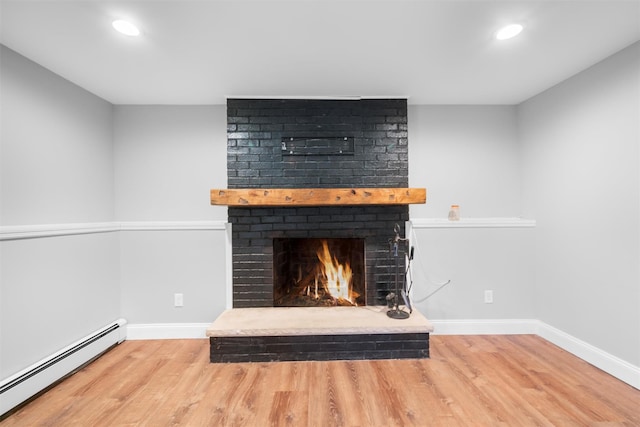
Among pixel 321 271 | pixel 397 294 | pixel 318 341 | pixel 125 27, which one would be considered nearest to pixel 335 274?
pixel 321 271

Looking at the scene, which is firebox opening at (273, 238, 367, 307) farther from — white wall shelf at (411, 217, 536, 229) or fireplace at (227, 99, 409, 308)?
white wall shelf at (411, 217, 536, 229)

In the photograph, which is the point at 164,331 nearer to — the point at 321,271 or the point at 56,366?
the point at 56,366

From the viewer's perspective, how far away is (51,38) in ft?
5.84

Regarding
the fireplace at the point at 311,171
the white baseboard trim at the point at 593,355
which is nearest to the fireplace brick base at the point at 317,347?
the fireplace at the point at 311,171

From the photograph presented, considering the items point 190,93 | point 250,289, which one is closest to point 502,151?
point 250,289

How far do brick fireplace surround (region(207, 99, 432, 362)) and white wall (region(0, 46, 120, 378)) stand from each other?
3.55 feet

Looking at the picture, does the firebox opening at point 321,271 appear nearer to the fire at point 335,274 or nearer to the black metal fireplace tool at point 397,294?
the fire at point 335,274

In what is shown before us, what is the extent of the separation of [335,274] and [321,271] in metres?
0.14

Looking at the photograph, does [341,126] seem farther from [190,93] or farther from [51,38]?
[51,38]

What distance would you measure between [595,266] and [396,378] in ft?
5.37

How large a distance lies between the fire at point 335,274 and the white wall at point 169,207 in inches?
37.1

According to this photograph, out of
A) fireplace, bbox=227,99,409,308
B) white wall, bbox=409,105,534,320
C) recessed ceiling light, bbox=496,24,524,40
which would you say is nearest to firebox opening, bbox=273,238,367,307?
fireplace, bbox=227,99,409,308

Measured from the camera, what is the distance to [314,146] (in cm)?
276

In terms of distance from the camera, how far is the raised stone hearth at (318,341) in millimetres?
2330
